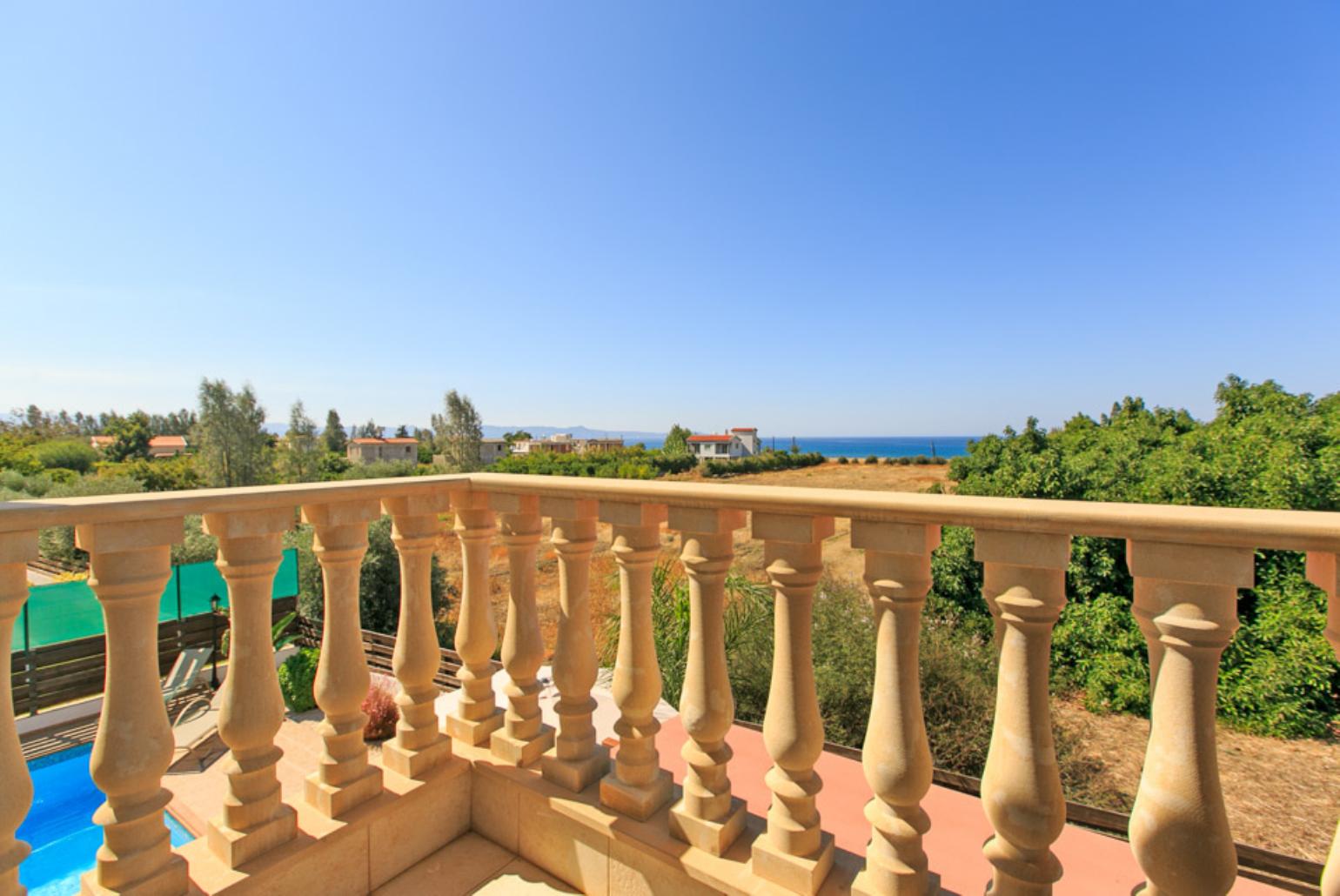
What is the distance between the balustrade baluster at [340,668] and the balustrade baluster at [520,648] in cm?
44

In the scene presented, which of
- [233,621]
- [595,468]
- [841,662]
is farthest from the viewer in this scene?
[595,468]

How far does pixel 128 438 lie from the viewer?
55938 mm

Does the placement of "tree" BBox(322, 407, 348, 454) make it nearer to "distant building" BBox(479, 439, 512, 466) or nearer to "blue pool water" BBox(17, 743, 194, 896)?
"distant building" BBox(479, 439, 512, 466)

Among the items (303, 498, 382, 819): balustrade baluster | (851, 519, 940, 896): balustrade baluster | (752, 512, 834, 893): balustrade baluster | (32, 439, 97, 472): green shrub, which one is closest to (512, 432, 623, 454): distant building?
(32, 439, 97, 472): green shrub

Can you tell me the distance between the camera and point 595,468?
41688 millimetres

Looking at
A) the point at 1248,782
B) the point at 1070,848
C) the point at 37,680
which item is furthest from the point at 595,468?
the point at 1070,848

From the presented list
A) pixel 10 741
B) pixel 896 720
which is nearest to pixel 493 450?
pixel 10 741

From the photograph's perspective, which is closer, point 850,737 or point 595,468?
point 850,737

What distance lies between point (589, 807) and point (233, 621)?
3.93ft

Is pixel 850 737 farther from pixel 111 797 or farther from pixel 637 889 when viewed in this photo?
pixel 111 797

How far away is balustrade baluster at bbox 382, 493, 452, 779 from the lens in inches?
82.8

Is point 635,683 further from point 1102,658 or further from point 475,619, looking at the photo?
point 1102,658

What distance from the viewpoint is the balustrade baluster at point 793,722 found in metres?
1.49

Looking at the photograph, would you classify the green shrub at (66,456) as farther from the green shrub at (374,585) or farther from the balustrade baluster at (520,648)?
the balustrade baluster at (520,648)
